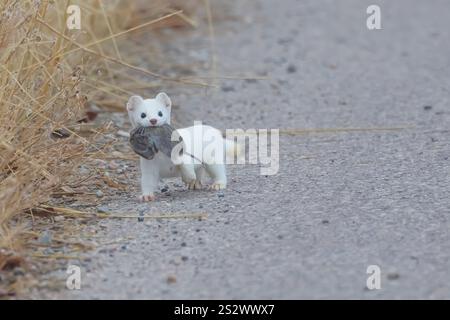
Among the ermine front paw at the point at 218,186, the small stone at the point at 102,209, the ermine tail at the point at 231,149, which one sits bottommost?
the small stone at the point at 102,209

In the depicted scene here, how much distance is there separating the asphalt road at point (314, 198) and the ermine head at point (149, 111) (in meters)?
0.30

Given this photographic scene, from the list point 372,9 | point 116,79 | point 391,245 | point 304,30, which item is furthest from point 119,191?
point 372,9

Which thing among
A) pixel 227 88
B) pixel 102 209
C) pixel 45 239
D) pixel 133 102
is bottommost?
pixel 45 239

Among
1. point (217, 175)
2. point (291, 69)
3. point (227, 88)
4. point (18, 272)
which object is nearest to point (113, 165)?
point (217, 175)

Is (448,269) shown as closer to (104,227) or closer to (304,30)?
(104,227)

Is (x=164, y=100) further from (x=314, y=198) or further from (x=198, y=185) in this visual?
(x=314, y=198)

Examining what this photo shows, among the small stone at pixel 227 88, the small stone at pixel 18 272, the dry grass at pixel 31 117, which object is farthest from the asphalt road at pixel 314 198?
the dry grass at pixel 31 117

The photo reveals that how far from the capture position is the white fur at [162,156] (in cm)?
373

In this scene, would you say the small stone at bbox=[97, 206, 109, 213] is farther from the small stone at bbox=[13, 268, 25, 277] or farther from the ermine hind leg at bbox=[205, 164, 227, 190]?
the small stone at bbox=[13, 268, 25, 277]

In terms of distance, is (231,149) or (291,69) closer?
(231,149)

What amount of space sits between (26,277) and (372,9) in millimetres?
5317

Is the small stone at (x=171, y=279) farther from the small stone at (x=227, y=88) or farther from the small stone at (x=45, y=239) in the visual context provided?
the small stone at (x=227, y=88)

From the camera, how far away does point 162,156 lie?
374 cm

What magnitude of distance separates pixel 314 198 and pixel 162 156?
548 millimetres
